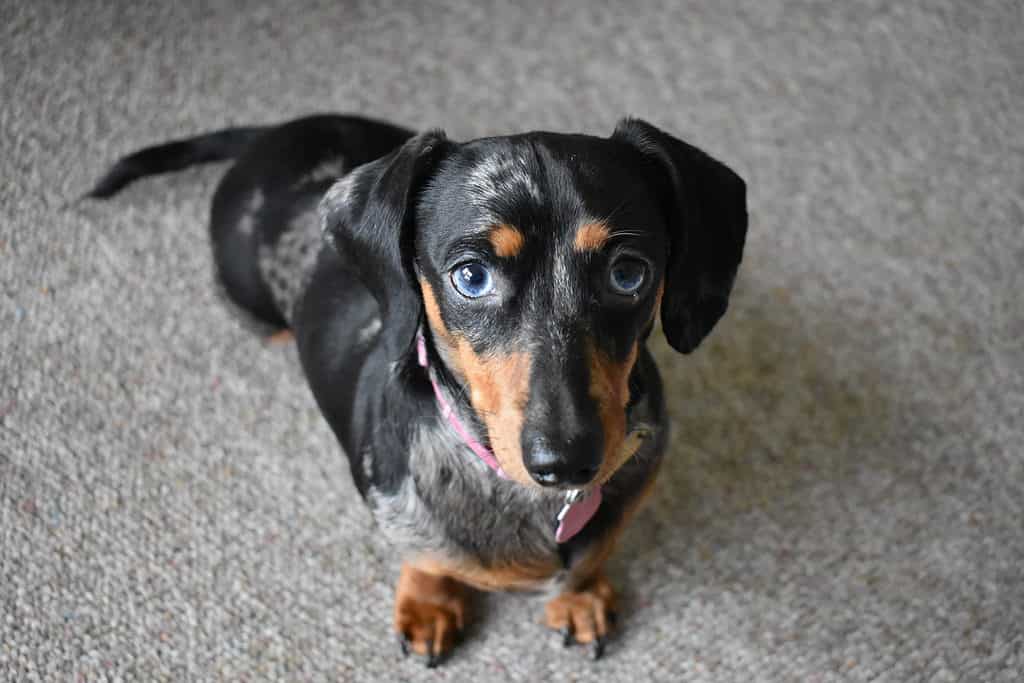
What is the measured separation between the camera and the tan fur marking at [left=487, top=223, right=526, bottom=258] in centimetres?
145

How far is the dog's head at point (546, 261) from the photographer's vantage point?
145cm

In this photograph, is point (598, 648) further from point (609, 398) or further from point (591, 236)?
point (591, 236)

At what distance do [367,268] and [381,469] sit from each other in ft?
1.45

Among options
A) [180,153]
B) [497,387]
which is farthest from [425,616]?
[180,153]

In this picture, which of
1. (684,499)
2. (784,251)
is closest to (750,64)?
(784,251)

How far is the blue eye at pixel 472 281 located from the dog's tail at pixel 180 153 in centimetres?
130

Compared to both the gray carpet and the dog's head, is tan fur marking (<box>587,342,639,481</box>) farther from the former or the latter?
the gray carpet

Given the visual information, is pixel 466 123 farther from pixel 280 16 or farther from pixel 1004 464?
pixel 1004 464

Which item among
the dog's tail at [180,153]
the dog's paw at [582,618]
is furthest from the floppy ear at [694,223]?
the dog's tail at [180,153]

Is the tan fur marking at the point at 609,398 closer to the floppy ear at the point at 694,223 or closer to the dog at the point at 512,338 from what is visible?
the dog at the point at 512,338

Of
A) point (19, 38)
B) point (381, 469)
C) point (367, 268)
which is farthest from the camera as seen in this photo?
point (19, 38)

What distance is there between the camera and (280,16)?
3.13m

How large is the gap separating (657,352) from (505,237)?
1.18 m

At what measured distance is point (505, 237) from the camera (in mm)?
1445
